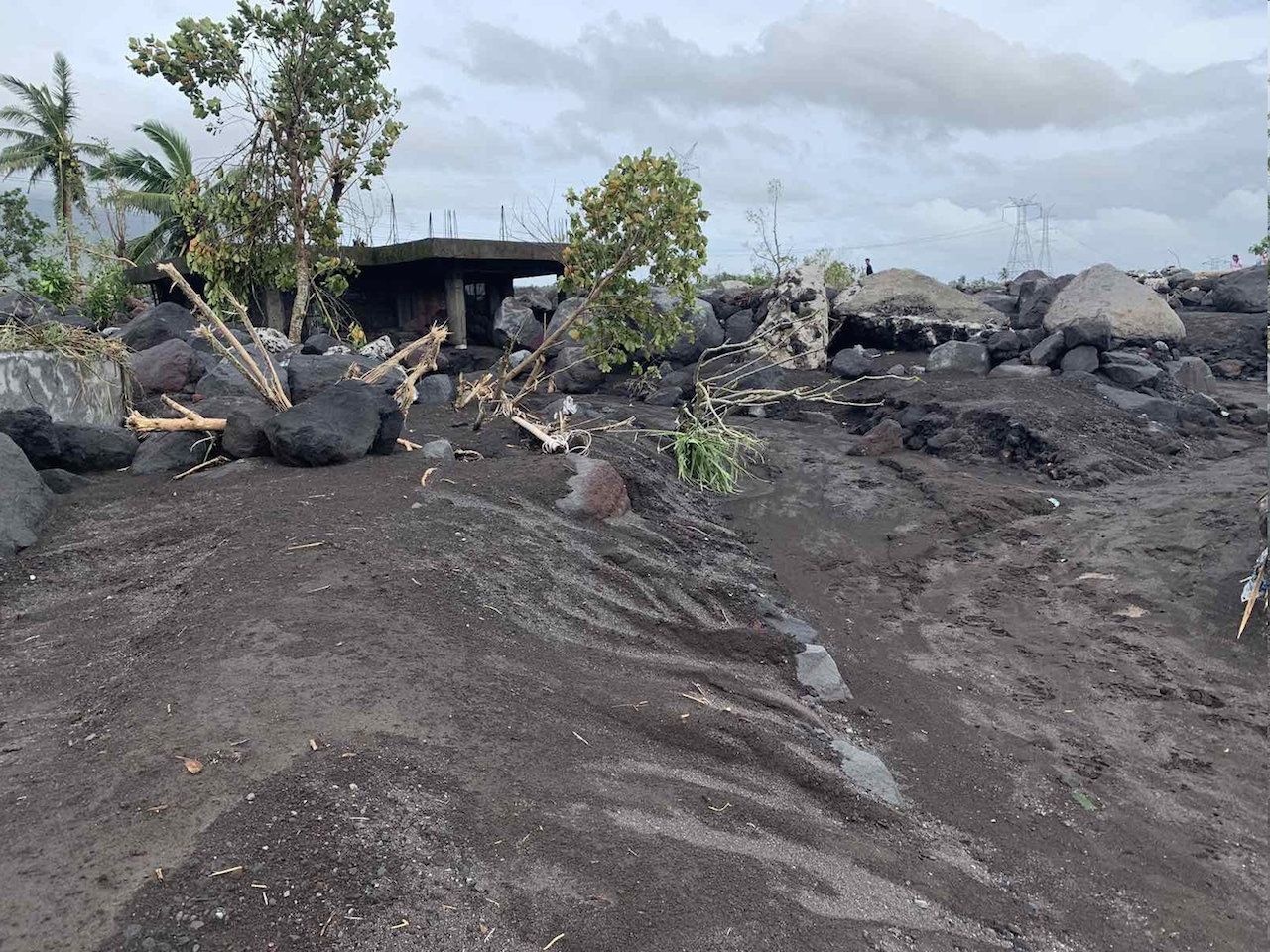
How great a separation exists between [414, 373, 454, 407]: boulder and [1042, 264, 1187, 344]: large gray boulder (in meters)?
9.20

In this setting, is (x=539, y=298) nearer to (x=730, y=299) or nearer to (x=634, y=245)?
(x=730, y=299)

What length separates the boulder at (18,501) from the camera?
558 centimetres

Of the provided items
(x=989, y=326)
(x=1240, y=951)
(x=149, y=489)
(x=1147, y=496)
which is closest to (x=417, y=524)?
(x=149, y=489)

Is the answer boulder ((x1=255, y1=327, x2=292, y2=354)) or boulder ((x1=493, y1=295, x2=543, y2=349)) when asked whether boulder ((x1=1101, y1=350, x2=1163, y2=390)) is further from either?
boulder ((x1=255, y1=327, x2=292, y2=354))

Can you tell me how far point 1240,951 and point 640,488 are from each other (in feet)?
16.9

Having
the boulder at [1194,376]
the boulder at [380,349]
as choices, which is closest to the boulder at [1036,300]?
the boulder at [1194,376]

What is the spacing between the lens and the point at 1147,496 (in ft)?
29.4

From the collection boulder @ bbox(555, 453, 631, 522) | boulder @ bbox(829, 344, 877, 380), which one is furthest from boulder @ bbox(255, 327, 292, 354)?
boulder @ bbox(829, 344, 877, 380)

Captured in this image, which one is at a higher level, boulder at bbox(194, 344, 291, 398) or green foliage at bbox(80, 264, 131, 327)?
green foliage at bbox(80, 264, 131, 327)

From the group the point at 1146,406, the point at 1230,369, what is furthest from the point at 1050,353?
the point at 1230,369

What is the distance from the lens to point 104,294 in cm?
1869

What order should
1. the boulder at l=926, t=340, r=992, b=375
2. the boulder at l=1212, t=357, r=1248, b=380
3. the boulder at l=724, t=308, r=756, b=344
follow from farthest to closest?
1. the boulder at l=724, t=308, r=756, b=344
2. the boulder at l=1212, t=357, r=1248, b=380
3. the boulder at l=926, t=340, r=992, b=375

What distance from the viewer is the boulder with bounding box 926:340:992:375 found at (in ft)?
44.7

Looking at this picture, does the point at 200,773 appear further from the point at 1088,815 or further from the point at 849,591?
the point at 849,591
